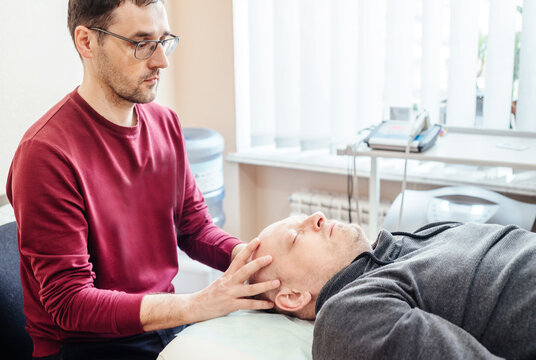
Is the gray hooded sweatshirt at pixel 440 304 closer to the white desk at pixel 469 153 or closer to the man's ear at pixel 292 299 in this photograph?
the man's ear at pixel 292 299

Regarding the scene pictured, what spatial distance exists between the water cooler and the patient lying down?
3.34 ft

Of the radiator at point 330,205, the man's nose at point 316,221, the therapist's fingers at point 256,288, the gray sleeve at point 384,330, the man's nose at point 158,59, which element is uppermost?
the man's nose at point 158,59

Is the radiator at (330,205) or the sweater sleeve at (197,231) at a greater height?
the sweater sleeve at (197,231)

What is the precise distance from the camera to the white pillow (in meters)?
1.18

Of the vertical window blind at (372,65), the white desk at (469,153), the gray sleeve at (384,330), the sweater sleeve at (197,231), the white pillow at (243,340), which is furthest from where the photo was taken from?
the vertical window blind at (372,65)

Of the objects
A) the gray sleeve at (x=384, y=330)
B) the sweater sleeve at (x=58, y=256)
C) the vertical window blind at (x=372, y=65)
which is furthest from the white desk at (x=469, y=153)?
the sweater sleeve at (x=58, y=256)

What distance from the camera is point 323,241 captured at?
1347mm

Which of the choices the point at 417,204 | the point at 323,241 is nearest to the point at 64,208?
the point at 323,241

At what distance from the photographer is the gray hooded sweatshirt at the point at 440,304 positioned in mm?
980

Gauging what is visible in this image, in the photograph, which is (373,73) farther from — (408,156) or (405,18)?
(408,156)

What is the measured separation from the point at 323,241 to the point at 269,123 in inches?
60.6

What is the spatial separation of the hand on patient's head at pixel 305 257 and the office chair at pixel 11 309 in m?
0.62

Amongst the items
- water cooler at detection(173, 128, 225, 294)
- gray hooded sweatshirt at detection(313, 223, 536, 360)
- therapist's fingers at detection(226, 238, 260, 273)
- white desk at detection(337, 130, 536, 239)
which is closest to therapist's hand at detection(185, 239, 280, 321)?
therapist's fingers at detection(226, 238, 260, 273)

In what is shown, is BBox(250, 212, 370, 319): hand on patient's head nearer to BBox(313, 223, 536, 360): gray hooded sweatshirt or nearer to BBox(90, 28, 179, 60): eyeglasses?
BBox(313, 223, 536, 360): gray hooded sweatshirt
